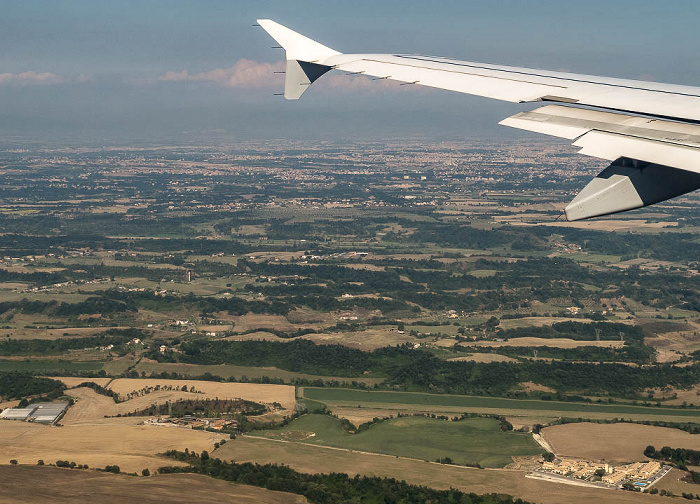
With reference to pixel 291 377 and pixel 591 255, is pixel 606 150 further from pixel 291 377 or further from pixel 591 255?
pixel 591 255

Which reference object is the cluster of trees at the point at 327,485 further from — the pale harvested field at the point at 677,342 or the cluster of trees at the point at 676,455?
the pale harvested field at the point at 677,342

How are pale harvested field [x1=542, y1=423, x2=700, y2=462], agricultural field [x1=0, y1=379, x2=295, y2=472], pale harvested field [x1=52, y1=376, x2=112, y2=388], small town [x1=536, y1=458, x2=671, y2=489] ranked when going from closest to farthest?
small town [x1=536, y1=458, x2=671, y2=489], agricultural field [x1=0, y1=379, x2=295, y2=472], pale harvested field [x1=542, y1=423, x2=700, y2=462], pale harvested field [x1=52, y1=376, x2=112, y2=388]

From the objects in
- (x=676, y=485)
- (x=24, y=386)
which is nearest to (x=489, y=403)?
(x=676, y=485)

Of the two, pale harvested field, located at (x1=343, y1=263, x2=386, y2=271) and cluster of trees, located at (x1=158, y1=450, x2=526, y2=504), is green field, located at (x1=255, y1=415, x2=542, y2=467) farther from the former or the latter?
pale harvested field, located at (x1=343, y1=263, x2=386, y2=271)

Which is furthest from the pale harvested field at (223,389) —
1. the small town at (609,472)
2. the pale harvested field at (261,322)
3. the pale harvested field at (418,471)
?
the small town at (609,472)

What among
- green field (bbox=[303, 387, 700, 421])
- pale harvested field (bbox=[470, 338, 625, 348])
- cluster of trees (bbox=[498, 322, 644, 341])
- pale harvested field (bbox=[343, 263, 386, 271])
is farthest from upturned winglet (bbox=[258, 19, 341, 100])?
pale harvested field (bbox=[343, 263, 386, 271])

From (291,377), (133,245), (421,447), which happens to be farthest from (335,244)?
(421,447)

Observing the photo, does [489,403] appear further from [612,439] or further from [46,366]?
[46,366]
